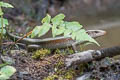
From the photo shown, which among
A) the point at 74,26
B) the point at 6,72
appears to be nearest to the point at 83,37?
the point at 74,26

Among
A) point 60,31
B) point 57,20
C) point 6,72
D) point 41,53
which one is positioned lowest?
point 6,72

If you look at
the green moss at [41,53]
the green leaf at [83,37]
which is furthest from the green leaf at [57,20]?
the green moss at [41,53]

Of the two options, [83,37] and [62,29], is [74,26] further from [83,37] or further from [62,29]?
[83,37]

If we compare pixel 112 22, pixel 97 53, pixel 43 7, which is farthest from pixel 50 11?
pixel 97 53

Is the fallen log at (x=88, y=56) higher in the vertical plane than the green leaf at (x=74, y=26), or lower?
lower

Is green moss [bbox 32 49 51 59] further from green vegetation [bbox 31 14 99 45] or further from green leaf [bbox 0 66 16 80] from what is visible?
green leaf [bbox 0 66 16 80]

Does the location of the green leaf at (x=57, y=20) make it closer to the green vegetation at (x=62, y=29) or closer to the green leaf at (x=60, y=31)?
the green vegetation at (x=62, y=29)

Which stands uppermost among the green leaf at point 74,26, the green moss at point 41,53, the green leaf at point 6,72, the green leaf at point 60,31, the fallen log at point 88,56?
the green leaf at point 74,26

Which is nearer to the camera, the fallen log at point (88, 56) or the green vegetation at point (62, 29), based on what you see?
the green vegetation at point (62, 29)

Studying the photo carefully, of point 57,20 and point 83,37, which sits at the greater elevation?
point 57,20
